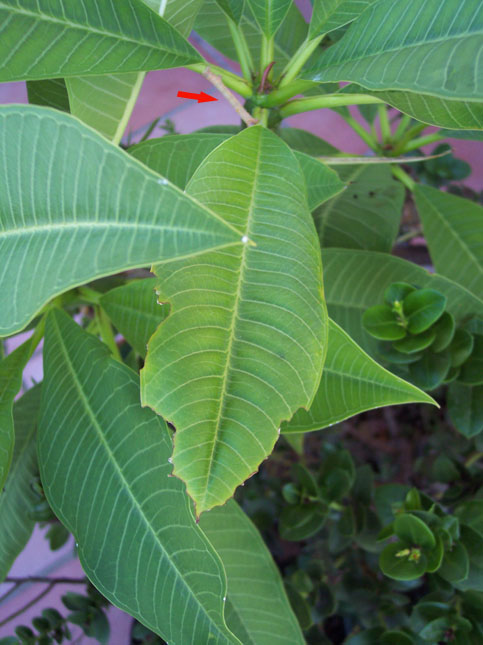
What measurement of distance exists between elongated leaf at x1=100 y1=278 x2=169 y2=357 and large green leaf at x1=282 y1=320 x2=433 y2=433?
0.44 ft

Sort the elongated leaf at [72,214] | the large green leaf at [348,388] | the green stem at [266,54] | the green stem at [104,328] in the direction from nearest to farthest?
the elongated leaf at [72,214]
the large green leaf at [348,388]
the green stem at [266,54]
the green stem at [104,328]

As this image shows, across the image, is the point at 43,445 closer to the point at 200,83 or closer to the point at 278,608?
the point at 278,608

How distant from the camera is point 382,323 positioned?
492 mm

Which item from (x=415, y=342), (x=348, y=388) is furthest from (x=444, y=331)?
(x=348, y=388)

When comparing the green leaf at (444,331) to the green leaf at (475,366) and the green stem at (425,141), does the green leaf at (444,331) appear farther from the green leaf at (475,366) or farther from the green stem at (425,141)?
the green stem at (425,141)

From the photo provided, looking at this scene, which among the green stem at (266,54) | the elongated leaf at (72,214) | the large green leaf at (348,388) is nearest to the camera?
the elongated leaf at (72,214)

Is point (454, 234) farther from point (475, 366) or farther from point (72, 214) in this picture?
point (72, 214)

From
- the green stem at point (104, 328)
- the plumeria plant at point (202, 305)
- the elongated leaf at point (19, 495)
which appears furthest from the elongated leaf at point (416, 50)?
the elongated leaf at point (19, 495)

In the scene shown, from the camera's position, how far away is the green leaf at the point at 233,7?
1.49 ft

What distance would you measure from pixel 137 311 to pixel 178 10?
0.77 ft

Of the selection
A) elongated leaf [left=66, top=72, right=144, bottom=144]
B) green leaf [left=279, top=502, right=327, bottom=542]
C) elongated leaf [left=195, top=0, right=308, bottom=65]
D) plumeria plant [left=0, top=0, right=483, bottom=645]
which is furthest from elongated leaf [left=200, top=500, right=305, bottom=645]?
elongated leaf [left=195, top=0, right=308, bottom=65]

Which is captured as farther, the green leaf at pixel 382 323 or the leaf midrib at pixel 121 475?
the green leaf at pixel 382 323

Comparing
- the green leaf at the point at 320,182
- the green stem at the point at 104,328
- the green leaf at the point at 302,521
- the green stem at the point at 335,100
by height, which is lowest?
the green leaf at the point at 302,521

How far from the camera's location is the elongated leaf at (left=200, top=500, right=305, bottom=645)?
1.54ft
